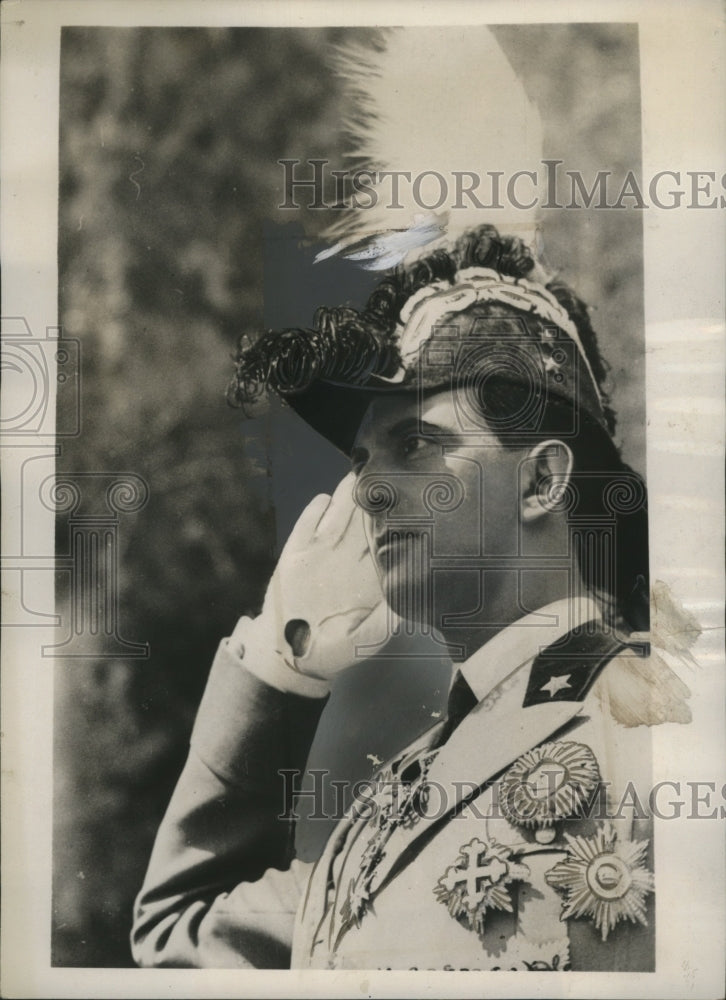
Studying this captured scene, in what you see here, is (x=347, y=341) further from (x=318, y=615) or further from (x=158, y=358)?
(x=318, y=615)

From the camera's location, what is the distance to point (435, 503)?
4.17ft

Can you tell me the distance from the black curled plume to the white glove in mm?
230

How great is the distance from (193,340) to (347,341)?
25 centimetres

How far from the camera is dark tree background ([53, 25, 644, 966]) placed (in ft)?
4.16

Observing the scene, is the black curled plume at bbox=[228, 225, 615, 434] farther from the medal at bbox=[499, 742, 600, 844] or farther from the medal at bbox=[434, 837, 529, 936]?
the medal at bbox=[434, 837, 529, 936]

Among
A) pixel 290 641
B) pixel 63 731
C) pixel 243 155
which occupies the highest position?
pixel 243 155

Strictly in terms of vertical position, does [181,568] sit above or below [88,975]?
above

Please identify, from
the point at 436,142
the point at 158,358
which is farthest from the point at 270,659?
the point at 436,142

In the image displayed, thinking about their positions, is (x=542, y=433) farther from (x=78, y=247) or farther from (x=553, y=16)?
(x=78, y=247)

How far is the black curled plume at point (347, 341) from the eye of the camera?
1.27 m

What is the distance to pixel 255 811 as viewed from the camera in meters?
1.26

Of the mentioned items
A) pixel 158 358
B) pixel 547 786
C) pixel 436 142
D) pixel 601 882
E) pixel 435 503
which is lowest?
pixel 601 882

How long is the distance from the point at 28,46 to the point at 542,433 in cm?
108

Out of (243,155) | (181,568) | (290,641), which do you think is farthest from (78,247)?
(290,641)
